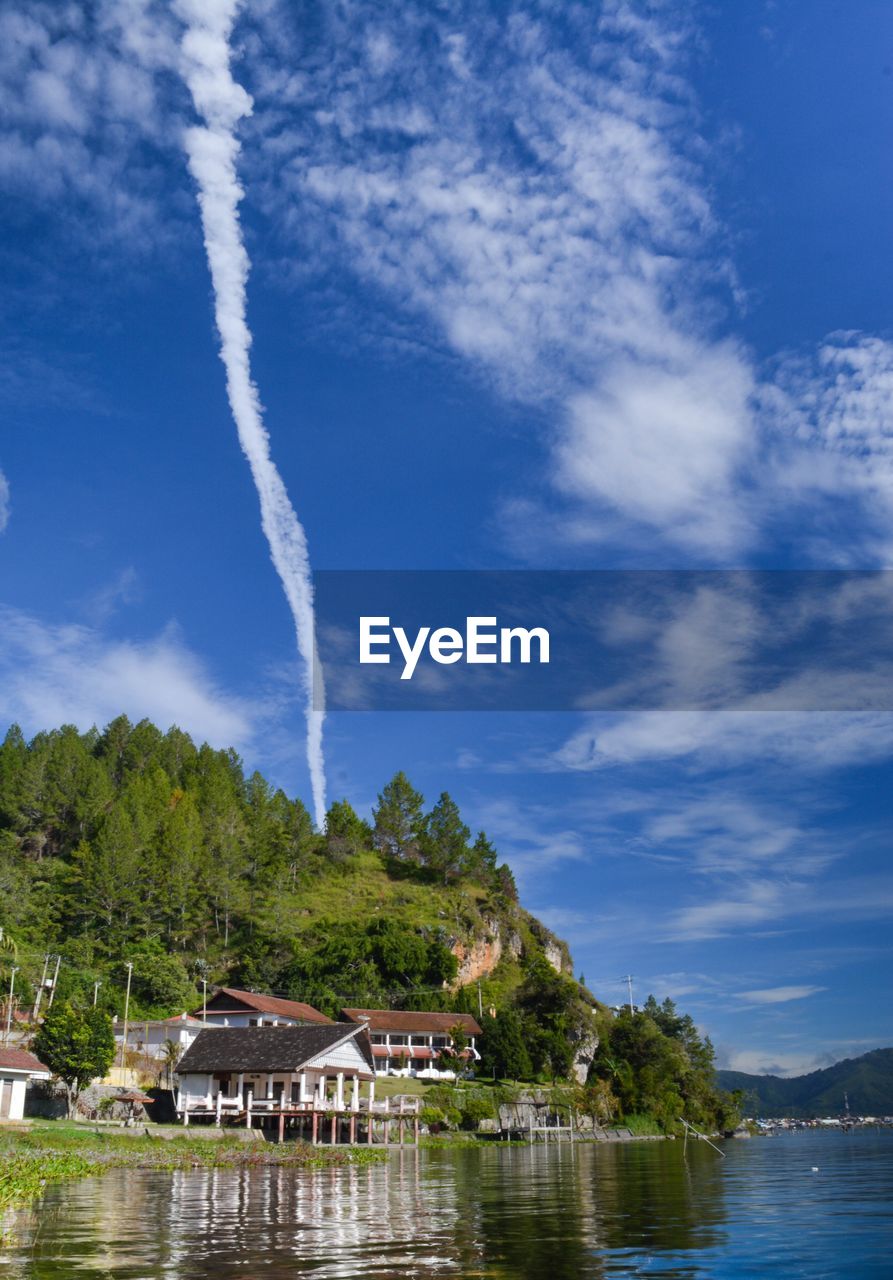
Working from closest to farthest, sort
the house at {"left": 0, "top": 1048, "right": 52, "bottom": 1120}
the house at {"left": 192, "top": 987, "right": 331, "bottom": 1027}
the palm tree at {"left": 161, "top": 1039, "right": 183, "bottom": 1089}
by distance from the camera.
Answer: the house at {"left": 0, "top": 1048, "right": 52, "bottom": 1120}, the palm tree at {"left": 161, "top": 1039, "right": 183, "bottom": 1089}, the house at {"left": 192, "top": 987, "right": 331, "bottom": 1027}

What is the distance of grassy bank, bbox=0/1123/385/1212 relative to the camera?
36781mm

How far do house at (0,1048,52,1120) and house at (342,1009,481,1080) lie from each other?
164 ft

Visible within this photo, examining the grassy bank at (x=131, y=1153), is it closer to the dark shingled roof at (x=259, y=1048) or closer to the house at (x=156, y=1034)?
the dark shingled roof at (x=259, y=1048)

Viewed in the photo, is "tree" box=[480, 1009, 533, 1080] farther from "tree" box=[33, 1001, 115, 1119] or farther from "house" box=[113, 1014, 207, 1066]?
"tree" box=[33, 1001, 115, 1119]

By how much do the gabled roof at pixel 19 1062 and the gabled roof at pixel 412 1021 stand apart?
50301mm

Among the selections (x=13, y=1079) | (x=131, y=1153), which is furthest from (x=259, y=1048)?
(x=131, y=1153)

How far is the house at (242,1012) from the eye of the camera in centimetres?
9062

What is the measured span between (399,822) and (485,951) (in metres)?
34.1

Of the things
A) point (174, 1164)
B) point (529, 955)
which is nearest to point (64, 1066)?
point (174, 1164)

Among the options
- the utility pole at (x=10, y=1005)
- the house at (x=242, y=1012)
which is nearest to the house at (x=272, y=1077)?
the utility pole at (x=10, y=1005)

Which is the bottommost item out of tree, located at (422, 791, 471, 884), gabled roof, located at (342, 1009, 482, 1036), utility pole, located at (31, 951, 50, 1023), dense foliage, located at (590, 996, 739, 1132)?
dense foliage, located at (590, 996, 739, 1132)

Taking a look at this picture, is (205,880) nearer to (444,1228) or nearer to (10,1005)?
(10,1005)

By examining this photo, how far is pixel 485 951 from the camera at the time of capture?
442 ft

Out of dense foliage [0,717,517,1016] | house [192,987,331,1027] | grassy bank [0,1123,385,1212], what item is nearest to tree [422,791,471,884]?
dense foliage [0,717,517,1016]
